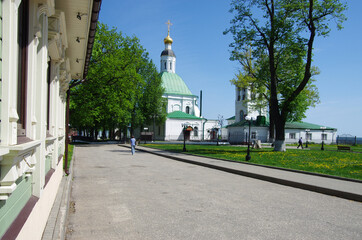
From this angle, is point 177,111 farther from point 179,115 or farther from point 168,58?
point 168,58

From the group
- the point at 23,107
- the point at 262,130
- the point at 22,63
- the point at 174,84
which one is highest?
the point at 174,84

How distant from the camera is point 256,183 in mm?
11594

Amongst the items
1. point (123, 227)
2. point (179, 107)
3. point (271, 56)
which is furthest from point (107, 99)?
point (179, 107)

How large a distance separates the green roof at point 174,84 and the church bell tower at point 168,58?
169cm

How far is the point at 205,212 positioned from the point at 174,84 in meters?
66.3

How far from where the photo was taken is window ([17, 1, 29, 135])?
3268 millimetres

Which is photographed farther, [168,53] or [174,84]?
[168,53]

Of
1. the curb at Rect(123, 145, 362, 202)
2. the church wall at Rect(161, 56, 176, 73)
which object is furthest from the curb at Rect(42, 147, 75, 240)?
the church wall at Rect(161, 56, 176, 73)

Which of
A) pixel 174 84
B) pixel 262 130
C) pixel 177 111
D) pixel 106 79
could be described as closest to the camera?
pixel 106 79

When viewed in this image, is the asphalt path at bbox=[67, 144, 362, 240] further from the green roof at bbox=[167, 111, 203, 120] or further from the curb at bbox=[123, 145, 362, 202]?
the green roof at bbox=[167, 111, 203, 120]

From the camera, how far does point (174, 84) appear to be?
237 feet

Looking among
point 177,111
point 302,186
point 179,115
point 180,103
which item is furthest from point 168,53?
point 302,186

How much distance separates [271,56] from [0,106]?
28860mm

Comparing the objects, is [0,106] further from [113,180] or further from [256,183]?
[256,183]
